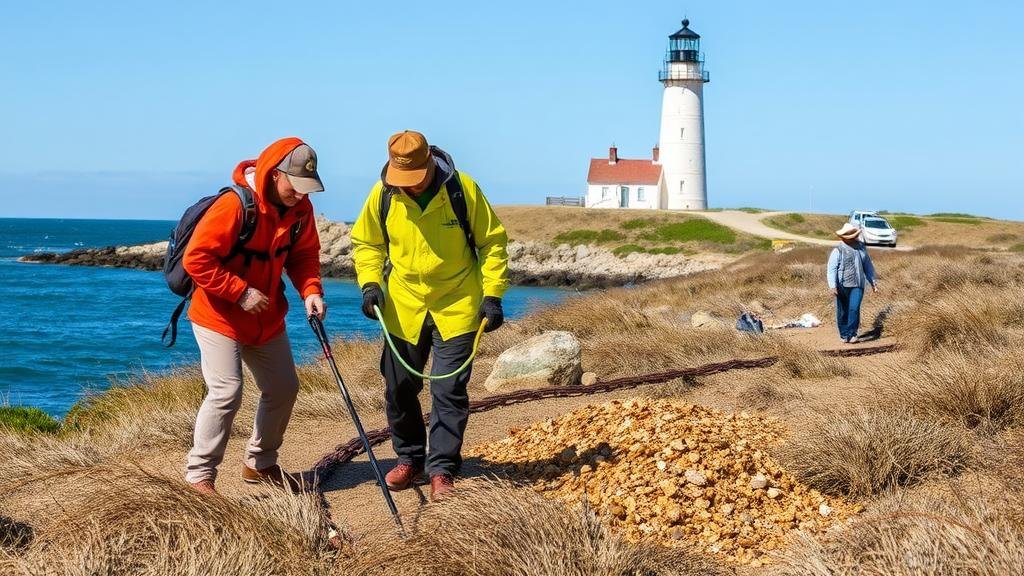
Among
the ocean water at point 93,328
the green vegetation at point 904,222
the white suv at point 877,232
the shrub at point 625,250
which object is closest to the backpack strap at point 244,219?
the ocean water at point 93,328

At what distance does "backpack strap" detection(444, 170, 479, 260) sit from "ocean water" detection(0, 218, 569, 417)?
7326 millimetres

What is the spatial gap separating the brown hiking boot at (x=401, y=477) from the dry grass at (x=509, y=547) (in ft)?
5.06

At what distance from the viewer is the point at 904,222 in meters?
61.3

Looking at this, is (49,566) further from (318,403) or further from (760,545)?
(318,403)

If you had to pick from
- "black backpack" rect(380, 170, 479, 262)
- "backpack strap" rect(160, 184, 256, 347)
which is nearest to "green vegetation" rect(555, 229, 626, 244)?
"black backpack" rect(380, 170, 479, 262)

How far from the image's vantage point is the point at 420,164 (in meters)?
5.99

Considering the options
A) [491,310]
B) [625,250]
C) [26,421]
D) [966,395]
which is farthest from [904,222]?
[491,310]

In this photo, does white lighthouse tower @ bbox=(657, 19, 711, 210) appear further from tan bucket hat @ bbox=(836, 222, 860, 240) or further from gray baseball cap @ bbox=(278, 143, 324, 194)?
gray baseball cap @ bbox=(278, 143, 324, 194)

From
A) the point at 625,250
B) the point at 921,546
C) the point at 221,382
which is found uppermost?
the point at 221,382

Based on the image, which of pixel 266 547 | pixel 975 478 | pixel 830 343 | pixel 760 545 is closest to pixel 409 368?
pixel 266 547

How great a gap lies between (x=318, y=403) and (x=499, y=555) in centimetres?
495

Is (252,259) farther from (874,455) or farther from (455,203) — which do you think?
(874,455)

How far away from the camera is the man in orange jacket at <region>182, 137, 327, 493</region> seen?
5.80 metres

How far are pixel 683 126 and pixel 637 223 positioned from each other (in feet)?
33.5
